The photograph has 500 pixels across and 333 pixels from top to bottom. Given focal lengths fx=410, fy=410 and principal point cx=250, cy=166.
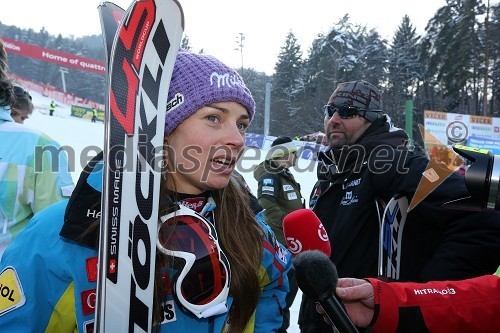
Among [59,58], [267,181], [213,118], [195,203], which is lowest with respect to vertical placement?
[267,181]

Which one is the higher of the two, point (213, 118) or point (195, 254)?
point (213, 118)

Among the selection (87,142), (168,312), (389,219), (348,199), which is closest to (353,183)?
(348,199)

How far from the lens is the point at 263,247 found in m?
1.74

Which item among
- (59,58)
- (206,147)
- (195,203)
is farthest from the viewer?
(59,58)

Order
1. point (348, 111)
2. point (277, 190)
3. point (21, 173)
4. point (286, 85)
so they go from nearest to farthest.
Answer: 1. point (21, 173)
2. point (348, 111)
3. point (277, 190)
4. point (286, 85)

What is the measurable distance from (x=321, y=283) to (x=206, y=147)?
0.62 m

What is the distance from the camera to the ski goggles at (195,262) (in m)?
1.37

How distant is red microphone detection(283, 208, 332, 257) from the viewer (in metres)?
1.72

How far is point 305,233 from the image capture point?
1746 mm

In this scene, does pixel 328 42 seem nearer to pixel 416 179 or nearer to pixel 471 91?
pixel 471 91

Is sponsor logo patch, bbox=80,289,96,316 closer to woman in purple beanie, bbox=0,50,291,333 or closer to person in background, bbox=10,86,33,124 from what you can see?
woman in purple beanie, bbox=0,50,291,333

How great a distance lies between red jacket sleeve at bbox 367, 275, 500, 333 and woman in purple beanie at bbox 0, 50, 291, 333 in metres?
0.43

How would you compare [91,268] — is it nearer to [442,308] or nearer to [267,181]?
[442,308]

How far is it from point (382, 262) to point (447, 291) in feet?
A: 1.60
